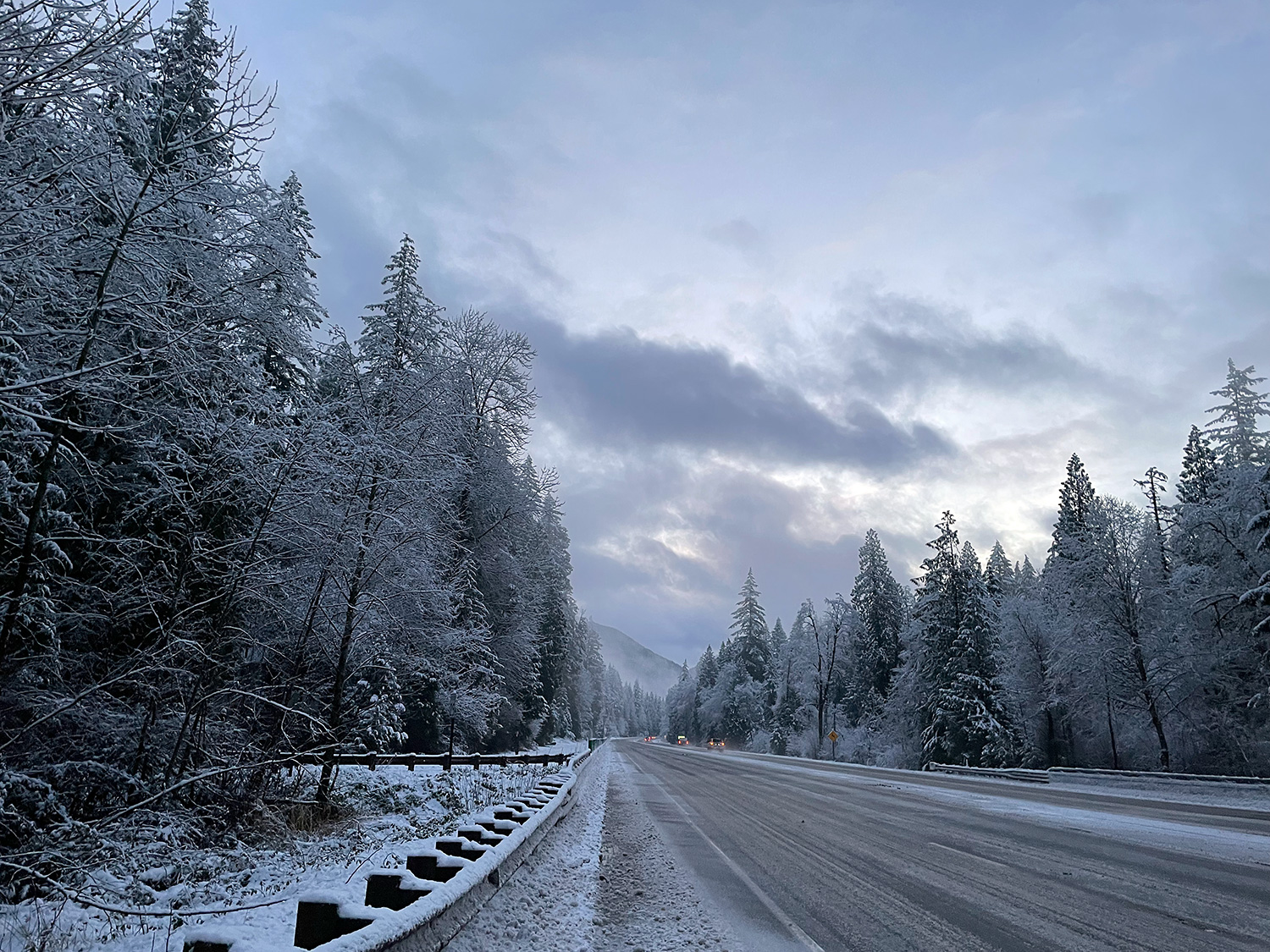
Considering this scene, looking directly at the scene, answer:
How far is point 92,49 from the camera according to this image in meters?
4.14

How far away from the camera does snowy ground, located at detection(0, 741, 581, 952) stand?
17.2 ft

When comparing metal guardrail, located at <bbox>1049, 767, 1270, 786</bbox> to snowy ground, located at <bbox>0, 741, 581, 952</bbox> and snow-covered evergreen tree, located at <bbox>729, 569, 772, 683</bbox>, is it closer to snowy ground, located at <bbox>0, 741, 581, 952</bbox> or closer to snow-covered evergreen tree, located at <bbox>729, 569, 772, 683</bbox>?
snowy ground, located at <bbox>0, 741, 581, 952</bbox>

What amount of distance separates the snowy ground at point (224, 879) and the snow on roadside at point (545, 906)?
93cm

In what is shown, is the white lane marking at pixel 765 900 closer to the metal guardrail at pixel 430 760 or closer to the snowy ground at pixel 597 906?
the snowy ground at pixel 597 906

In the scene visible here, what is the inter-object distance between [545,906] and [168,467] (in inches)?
269

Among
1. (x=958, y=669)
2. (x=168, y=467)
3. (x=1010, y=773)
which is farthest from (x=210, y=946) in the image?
(x=958, y=669)

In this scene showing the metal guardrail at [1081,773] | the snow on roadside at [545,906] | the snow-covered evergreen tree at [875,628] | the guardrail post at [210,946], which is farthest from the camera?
the snow-covered evergreen tree at [875,628]

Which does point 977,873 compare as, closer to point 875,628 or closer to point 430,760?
point 430,760

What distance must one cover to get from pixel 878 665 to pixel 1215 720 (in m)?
28.9

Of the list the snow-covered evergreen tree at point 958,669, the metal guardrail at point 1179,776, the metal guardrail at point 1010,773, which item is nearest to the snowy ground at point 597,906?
the metal guardrail at point 1179,776

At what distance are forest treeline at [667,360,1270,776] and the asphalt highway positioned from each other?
1728 centimetres

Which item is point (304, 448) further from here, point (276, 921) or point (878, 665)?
point (878, 665)

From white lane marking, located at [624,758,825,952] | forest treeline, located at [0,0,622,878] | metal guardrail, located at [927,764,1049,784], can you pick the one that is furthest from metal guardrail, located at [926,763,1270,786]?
forest treeline, located at [0,0,622,878]

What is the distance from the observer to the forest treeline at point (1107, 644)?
95.8 ft
